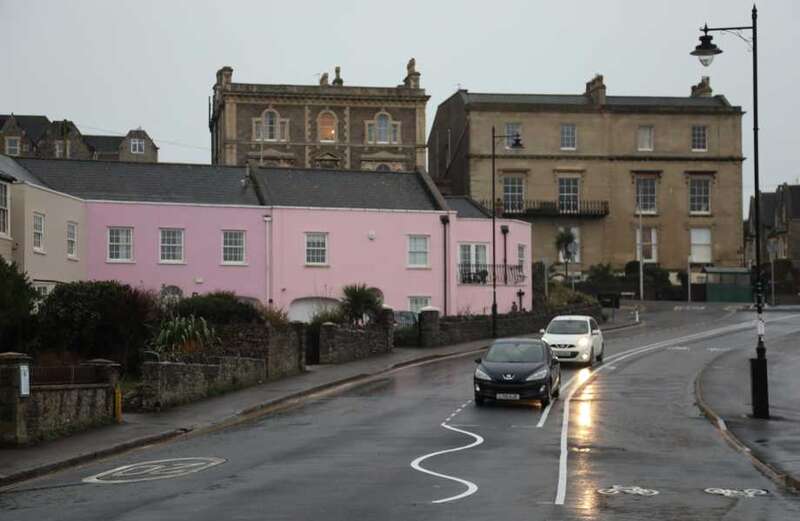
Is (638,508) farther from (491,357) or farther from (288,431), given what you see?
(491,357)

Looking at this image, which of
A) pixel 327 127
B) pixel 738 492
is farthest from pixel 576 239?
pixel 738 492

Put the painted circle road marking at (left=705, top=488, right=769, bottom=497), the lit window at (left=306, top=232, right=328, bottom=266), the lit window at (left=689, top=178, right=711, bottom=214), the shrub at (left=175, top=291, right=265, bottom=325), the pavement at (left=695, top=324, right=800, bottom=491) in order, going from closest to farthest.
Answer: the painted circle road marking at (left=705, top=488, right=769, bottom=497), the pavement at (left=695, top=324, right=800, bottom=491), the shrub at (left=175, top=291, right=265, bottom=325), the lit window at (left=306, top=232, right=328, bottom=266), the lit window at (left=689, top=178, right=711, bottom=214)

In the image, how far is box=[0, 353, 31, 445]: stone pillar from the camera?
2016 centimetres

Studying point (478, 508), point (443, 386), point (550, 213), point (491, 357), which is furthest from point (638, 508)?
point (550, 213)

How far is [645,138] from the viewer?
91.8 meters

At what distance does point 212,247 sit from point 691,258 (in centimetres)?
5002

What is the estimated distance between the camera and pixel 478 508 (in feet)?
45.4

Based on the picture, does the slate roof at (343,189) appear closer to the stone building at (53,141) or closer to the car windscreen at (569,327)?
the car windscreen at (569,327)

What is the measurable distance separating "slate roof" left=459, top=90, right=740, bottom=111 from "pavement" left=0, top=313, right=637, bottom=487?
5329cm

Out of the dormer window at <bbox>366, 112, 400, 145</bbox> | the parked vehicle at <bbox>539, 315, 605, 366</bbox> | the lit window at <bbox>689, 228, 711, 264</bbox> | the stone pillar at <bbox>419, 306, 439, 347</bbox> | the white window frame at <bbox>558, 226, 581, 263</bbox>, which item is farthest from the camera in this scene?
the dormer window at <bbox>366, 112, 400, 145</bbox>

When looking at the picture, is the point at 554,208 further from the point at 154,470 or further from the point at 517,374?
the point at 154,470

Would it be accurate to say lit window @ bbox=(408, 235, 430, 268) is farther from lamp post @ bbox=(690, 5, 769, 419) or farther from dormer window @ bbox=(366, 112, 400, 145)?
dormer window @ bbox=(366, 112, 400, 145)

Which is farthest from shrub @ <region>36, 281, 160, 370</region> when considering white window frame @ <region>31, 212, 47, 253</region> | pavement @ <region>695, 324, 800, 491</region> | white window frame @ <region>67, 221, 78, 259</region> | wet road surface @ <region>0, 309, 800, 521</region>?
white window frame @ <region>67, 221, 78, 259</region>

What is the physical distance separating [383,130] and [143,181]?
132 ft
